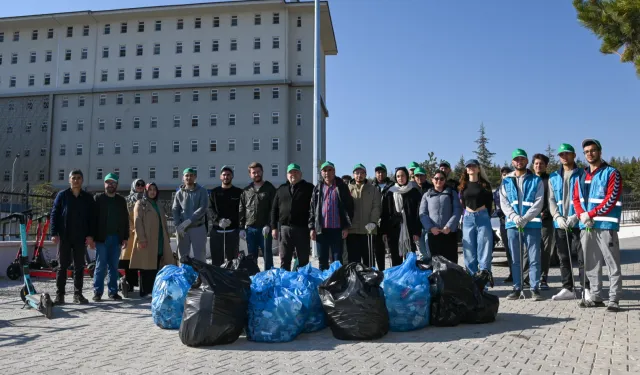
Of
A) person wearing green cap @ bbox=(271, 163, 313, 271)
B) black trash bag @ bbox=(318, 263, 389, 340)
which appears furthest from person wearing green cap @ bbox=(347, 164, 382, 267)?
black trash bag @ bbox=(318, 263, 389, 340)

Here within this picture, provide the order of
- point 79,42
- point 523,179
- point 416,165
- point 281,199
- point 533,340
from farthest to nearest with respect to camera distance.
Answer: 1. point 79,42
2. point 416,165
3. point 281,199
4. point 523,179
5. point 533,340

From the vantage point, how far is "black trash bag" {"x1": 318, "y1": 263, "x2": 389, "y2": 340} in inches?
187

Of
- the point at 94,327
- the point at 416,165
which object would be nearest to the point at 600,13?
the point at 416,165

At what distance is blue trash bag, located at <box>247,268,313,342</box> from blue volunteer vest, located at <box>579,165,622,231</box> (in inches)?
150

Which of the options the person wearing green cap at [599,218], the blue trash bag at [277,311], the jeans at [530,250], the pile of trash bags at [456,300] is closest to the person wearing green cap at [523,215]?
the jeans at [530,250]

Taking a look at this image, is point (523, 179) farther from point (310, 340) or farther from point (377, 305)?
point (310, 340)

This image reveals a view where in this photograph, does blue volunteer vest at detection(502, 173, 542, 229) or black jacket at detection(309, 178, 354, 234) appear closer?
blue volunteer vest at detection(502, 173, 542, 229)

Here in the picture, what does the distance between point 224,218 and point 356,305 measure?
3787 millimetres

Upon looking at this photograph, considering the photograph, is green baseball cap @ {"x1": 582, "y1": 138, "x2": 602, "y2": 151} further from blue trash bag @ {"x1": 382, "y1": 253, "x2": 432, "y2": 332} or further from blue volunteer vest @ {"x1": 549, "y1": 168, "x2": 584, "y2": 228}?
blue trash bag @ {"x1": 382, "y1": 253, "x2": 432, "y2": 332}

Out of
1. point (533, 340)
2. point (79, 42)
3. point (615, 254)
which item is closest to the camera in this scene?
point (533, 340)

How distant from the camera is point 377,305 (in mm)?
4832

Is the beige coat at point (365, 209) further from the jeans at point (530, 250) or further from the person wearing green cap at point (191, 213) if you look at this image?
the person wearing green cap at point (191, 213)

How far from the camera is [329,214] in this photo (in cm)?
729

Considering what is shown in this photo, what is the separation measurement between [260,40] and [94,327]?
152ft
